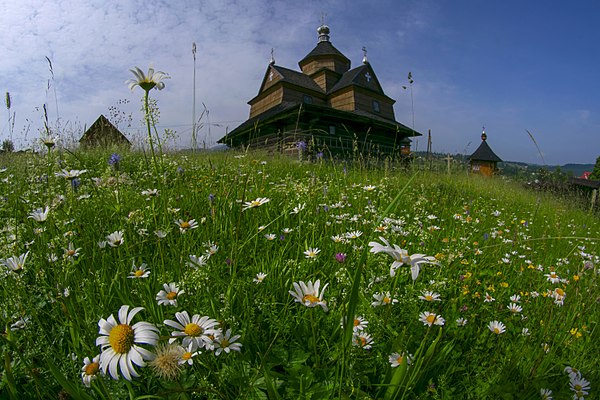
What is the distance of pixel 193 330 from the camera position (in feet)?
2.49

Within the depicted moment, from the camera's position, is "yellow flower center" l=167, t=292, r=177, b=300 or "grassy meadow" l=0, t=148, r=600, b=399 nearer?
"grassy meadow" l=0, t=148, r=600, b=399

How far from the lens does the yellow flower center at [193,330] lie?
75 cm

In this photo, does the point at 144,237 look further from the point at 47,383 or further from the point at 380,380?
the point at 380,380

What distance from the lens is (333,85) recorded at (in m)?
24.8

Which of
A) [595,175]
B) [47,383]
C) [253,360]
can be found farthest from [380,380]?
[595,175]

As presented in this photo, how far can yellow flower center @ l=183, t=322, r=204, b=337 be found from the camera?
755mm

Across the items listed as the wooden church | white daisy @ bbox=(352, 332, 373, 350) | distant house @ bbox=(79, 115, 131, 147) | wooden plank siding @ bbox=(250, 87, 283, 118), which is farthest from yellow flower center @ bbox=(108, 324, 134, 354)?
wooden plank siding @ bbox=(250, 87, 283, 118)

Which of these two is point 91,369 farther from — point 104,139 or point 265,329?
point 104,139

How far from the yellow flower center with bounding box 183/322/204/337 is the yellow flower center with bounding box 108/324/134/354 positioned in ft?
0.46

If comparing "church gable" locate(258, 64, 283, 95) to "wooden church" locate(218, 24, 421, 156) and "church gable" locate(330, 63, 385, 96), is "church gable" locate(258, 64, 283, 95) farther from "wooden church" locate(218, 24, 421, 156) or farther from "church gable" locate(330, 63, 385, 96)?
"church gable" locate(330, 63, 385, 96)

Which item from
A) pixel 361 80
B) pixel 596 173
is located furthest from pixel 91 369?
pixel 596 173

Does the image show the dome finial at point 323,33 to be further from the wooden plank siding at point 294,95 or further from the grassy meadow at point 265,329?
the grassy meadow at point 265,329

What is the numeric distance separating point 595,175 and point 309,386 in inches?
2340

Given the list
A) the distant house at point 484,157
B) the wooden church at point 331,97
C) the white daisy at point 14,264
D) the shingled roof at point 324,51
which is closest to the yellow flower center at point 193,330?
the white daisy at point 14,264
